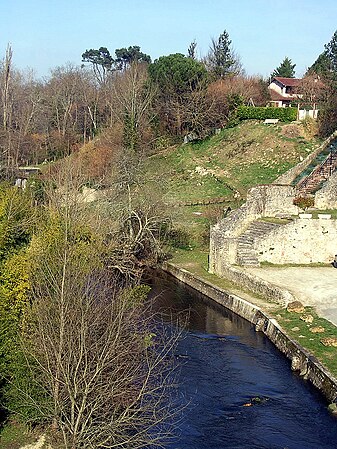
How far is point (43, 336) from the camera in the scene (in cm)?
1391

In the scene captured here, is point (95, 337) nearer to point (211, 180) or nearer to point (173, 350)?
point (173, 350)

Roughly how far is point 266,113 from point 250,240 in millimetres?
25576

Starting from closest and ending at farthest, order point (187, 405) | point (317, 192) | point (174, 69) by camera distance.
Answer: point (187, 405) < point (317, 192) < point (174, 69)

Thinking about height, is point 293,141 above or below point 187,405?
above

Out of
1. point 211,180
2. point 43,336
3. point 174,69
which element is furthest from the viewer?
point 174,69

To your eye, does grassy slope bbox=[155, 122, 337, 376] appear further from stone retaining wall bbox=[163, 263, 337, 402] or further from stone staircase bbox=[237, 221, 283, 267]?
stone staircase bbox=[237, 221, 283, 267]

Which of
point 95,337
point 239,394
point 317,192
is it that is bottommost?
point 239,394

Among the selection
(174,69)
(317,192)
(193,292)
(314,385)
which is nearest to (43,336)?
(314,385)

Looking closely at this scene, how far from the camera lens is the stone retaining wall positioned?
19016 millimetres

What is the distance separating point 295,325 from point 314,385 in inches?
157

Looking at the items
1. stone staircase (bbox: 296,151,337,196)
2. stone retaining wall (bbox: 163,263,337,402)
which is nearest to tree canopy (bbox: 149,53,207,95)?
stone staircase (bbox: 296,151,337,196)

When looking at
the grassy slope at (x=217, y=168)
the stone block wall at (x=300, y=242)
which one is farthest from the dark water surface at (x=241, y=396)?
the stone block wall at (x=300, y=242)

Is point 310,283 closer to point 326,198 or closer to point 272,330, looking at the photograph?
point 272,330

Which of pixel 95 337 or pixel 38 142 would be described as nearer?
pixel 95 337
